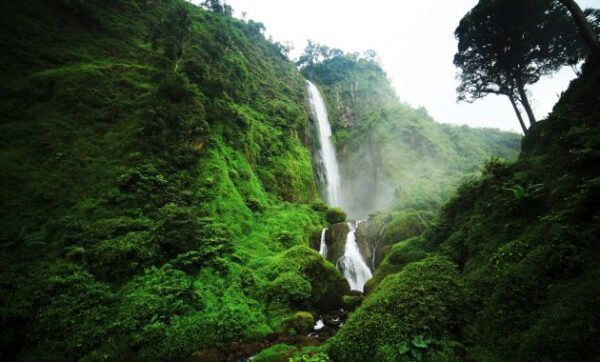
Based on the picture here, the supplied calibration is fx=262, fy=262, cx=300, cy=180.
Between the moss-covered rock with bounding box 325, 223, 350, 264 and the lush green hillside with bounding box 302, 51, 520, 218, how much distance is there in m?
6.25

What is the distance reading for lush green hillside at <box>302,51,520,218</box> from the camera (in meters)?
31.2

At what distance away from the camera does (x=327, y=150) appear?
43.8 m

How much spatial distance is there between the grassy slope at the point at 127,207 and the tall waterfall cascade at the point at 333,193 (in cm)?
354

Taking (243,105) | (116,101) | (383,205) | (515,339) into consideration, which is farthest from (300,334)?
(383,205)

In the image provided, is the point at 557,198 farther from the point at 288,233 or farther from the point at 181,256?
the point at 288,233

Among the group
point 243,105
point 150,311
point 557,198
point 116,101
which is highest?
point 243,105

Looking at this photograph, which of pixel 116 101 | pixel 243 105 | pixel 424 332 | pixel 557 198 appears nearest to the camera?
pixel 424 332

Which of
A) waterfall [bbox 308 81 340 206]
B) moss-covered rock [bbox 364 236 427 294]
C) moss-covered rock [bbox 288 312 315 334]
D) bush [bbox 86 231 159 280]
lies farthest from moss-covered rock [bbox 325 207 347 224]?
bush [bbox 86 231 159 280]

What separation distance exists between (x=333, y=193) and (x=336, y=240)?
16.7 m

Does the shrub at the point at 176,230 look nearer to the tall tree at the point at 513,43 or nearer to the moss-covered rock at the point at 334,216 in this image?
the moss-covered rock at the point at 334,216

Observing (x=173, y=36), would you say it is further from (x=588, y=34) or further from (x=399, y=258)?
(x=588, y=34)

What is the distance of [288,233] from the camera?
20031 mm

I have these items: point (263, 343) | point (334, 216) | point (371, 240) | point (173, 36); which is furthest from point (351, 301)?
point (173, 36)

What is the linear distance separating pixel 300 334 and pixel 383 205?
27117 mm
